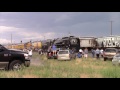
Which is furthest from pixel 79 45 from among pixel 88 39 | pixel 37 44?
pixel 37 44

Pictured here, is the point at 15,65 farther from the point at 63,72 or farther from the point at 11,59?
the point at 63,72

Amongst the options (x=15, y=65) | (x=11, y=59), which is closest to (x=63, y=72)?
(x=15, y=65)

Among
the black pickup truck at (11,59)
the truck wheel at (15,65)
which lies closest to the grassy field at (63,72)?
the truck wheel at (15,65)

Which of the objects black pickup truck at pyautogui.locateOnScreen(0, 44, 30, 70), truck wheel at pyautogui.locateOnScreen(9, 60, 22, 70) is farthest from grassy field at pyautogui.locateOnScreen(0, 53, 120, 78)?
black pickup truck at pyautogui.locateOnScreen(0, 44, 30, 70)

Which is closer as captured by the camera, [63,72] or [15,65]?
[63,72]

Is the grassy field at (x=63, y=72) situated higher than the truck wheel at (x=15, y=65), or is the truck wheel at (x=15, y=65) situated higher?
the truck wheel at (x=15, y=65)

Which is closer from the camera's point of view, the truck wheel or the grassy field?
the grassy field

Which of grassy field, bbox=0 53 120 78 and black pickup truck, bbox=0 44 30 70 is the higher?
black pickup truck, bbox=0 44 30 70

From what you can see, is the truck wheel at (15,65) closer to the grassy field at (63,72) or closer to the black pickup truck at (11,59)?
the black pickup truck at (11,59)

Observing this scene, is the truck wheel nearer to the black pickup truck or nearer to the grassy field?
the black pickup truck
